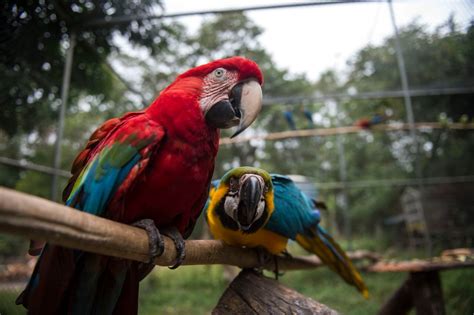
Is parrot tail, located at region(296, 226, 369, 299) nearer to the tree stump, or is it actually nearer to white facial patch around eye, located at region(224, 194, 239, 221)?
the tree stump

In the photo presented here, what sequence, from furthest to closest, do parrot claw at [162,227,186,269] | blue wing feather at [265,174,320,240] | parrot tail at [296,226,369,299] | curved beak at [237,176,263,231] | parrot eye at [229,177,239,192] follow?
parrot tail at [296,226,369,299] < blue wing feather at [265,174,320,240] < parrot eye at [229,177,239,192] < curved beak at [237,176,263,231] < parrot claw at [162,227,186,269]

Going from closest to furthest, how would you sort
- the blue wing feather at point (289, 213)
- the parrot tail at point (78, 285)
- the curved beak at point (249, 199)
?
the parrot tail at point (78, 285) < the curved beak at point (249, 199) < the blue wing feather at point (289, 213)

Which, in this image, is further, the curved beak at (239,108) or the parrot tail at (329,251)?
the parrot tail at (329,251)

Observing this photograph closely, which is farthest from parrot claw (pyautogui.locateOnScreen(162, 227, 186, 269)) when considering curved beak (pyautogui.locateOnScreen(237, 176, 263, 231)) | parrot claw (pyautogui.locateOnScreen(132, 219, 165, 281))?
curved beak (pyautogui.locateOnScreen(237, 176, 263, 231))

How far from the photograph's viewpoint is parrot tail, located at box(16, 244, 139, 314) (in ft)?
2.75

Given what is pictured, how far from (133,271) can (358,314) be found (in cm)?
273

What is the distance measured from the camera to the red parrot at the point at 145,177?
34.4 inches

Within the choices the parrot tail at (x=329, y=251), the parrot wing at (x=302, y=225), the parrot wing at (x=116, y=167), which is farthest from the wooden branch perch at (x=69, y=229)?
the parrot tail at (x=329, y=251)

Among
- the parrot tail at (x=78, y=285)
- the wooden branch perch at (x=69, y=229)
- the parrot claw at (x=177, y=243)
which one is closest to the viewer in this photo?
the wooden branch perch at (x=69, y=229)

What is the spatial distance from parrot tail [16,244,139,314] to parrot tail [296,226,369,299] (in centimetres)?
127

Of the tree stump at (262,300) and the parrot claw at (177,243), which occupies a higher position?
the parrot claw at (177,243)

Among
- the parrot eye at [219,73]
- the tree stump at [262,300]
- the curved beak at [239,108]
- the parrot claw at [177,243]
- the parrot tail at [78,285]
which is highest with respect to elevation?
the parrot eye at [219,73]

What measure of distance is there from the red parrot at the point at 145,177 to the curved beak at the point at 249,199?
0.50 feet

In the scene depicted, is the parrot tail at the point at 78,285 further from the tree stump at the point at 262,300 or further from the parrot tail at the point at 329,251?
the parrot tail at the point at 329,251
